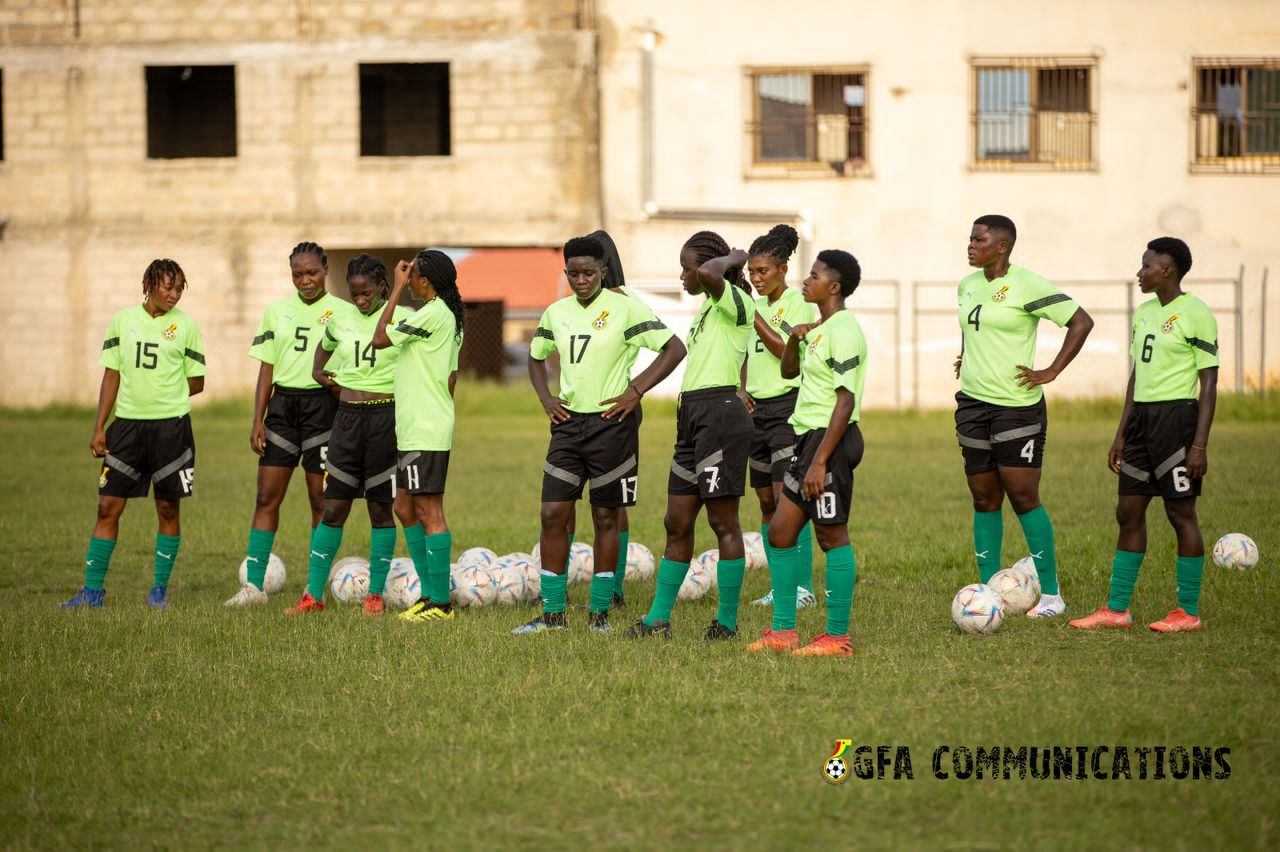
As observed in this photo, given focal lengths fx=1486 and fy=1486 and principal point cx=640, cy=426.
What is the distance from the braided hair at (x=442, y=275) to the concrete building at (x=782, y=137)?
2093 cm

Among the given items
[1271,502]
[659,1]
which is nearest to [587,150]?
[659,1]

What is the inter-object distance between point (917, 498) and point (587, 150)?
55.9 feet

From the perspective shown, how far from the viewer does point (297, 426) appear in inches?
405

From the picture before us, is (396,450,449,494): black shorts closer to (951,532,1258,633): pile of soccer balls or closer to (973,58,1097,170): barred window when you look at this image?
(951,532,1258,633): pile of soccer balls

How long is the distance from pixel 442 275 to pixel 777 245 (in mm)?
2131

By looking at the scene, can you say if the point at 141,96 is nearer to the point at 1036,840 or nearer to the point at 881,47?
the point at 881,47

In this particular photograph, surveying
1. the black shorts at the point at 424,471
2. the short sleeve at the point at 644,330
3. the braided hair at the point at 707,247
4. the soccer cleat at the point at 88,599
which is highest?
the braided hair at the point at 707,247

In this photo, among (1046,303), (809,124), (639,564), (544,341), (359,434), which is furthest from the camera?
(809,124)

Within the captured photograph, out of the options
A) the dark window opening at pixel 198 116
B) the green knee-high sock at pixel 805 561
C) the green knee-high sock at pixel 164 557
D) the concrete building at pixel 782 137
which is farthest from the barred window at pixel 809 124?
the green knee-high sock at pixel 164 557

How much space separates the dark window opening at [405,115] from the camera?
35.3 meters

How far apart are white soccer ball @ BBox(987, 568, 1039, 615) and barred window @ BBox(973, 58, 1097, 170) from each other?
74.2 ft

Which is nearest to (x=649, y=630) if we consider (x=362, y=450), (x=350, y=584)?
(x=362, y=450)

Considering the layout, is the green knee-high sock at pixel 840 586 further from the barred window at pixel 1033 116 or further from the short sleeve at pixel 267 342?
the barred window at pixel 1033 116

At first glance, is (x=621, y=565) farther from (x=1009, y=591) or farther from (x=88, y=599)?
(x=88, y=599)
